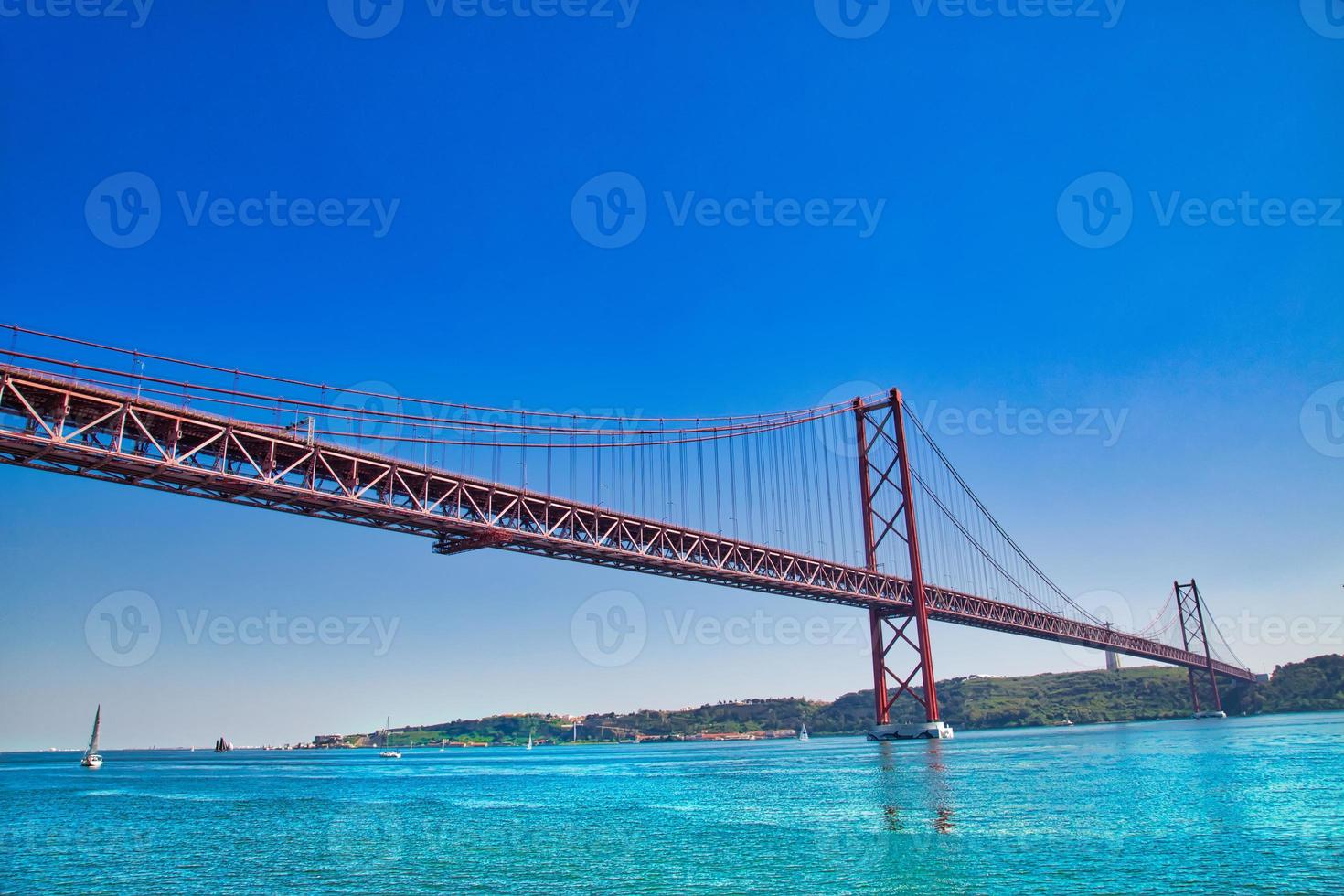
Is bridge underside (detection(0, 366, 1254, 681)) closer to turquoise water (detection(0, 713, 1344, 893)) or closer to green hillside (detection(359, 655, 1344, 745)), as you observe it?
turquoise water (detection(0, 713, 1344, 893))

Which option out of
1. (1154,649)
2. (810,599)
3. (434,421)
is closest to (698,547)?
(810,599)

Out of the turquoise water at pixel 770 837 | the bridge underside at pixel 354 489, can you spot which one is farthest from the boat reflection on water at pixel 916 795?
the bridge underside at pixel 354 489

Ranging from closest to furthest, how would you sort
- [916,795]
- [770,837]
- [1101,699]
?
[770,837] < [916,795] < [1101,699]

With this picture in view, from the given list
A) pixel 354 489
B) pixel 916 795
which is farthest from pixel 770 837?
pixel 354 489

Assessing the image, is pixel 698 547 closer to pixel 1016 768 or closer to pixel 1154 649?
pixel 1016 768

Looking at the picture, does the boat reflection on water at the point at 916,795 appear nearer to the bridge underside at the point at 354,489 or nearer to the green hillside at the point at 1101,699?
the bridge underside at the point at 354,489

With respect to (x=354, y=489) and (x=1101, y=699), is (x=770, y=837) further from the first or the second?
(x=1101, y=699)
